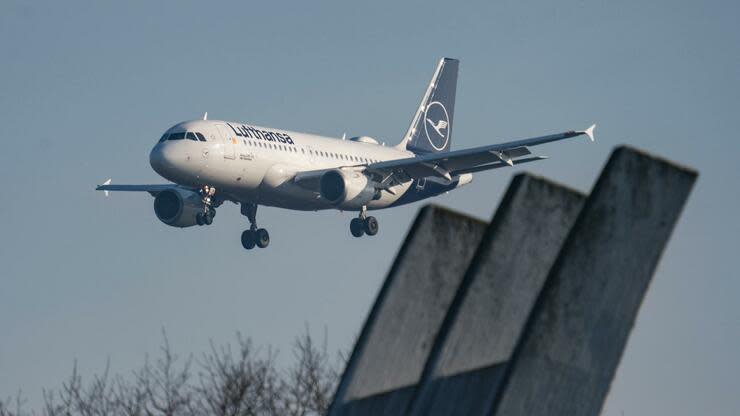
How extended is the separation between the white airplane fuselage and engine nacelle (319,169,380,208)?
15.1 inches

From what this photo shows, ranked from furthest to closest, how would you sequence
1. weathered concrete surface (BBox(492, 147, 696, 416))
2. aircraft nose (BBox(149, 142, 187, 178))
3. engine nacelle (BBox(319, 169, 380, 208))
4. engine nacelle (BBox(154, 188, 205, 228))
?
engine nacelle (BBox(154, 188, 205, 228)), engine nacelle (BBox(319, 169, 380, 208)), aircraft nose (BBox(149, 142, 187, 178)), weathered concrete surface (BBox(492, 147, 696, 416))

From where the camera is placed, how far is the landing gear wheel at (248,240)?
55.2m

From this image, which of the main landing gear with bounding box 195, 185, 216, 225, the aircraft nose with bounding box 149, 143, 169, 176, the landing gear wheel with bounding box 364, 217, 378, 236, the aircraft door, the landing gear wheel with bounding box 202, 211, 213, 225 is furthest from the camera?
the landing gear wheel with bounding box 364, 217, 378, 236

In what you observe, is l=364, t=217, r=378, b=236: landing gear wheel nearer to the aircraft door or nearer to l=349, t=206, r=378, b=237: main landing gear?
l=349, t=206, r=378, b=237: main landing gear

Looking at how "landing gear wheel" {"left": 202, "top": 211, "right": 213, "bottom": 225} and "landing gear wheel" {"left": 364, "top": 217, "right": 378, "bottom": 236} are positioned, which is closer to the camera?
"landing gear wheel" {"left": 202, "top": 211, "right": 213, "bottom": 225}

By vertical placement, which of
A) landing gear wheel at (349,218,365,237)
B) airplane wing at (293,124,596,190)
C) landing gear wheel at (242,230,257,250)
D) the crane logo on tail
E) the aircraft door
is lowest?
landing gear wheel at (242,230,257,250)

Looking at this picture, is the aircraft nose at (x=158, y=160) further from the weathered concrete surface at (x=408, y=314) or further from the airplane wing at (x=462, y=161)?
the weathered concrete surface at (x=408, y=314)

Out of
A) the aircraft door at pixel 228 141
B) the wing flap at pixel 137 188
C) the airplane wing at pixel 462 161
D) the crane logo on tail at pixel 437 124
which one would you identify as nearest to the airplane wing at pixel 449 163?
the airplane wing at pixel 462 161

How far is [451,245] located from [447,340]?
83cm

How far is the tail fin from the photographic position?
217 ft

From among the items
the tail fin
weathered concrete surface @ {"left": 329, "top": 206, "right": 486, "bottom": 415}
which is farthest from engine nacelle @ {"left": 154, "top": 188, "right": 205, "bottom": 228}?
weathered concrete surface @ {"left": 329, "top": 206, "right": 486, "bottom": 415}

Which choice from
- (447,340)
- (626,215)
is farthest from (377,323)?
(626,215)

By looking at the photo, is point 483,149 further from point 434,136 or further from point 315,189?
point 434,136

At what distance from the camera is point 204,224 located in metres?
50.5
